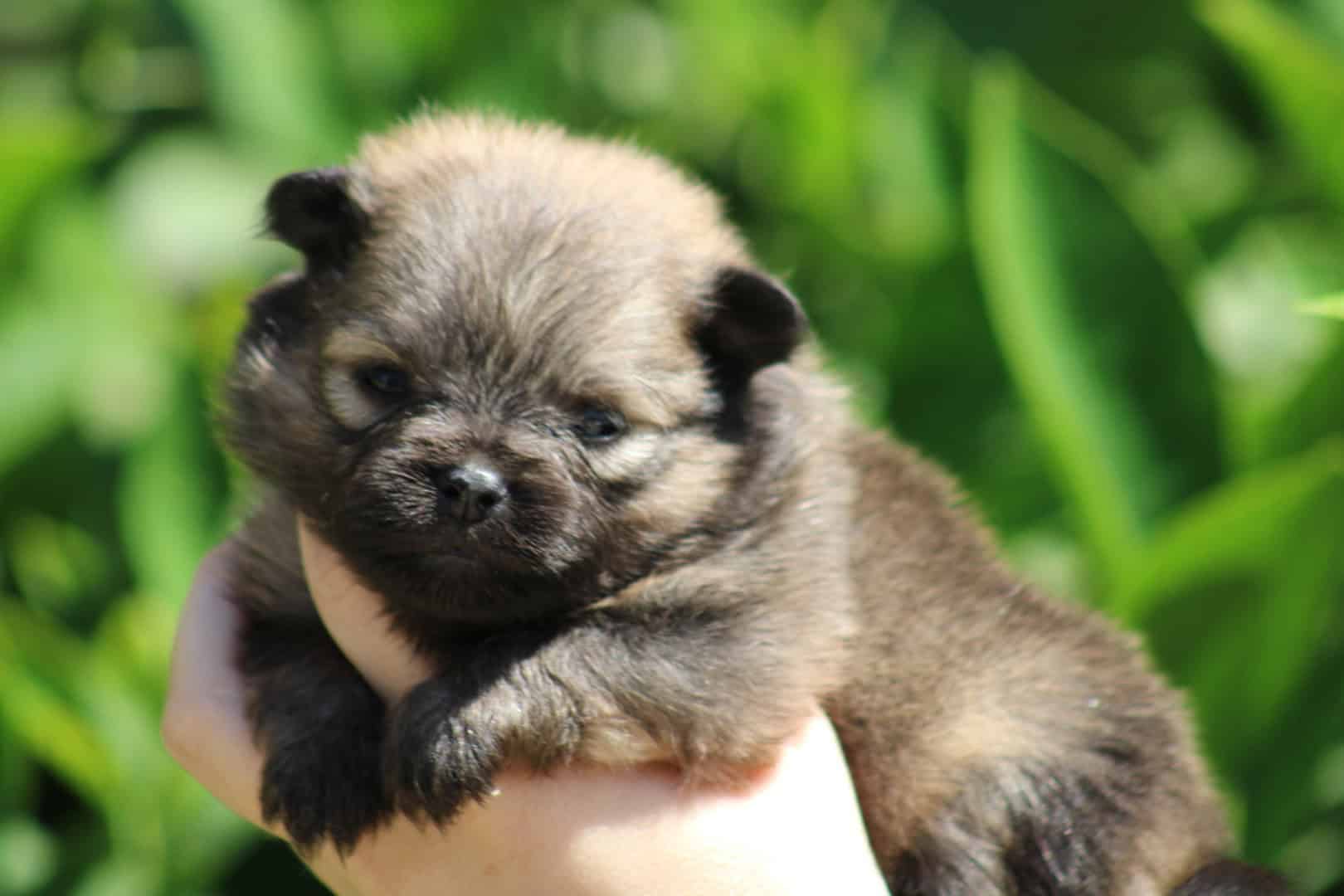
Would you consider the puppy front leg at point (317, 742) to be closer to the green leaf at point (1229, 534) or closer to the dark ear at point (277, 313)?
the dark ear at point (277, 313)

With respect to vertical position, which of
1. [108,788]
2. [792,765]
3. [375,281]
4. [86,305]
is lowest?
[108,788]

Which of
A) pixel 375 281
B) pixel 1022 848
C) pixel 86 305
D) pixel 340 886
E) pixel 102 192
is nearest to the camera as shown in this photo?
pixel 375 281

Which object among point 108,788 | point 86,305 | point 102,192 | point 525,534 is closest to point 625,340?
point 525,534

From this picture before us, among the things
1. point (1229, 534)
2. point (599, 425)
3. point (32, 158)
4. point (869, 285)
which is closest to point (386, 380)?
point (599, 425)

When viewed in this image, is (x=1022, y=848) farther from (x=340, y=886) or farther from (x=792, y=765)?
(x=340, y=886)

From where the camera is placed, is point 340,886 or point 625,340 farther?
point 340,886

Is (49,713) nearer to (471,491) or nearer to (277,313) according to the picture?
(277,313)

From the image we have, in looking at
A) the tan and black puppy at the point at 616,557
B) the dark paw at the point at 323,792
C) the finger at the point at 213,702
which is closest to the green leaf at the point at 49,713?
the finger at the point at 213,702

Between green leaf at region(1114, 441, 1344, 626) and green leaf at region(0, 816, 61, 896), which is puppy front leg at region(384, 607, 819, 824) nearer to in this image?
green leaf at region(1114, 441, 1344, 626)
